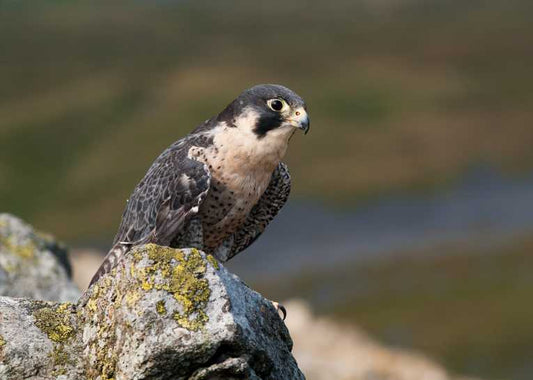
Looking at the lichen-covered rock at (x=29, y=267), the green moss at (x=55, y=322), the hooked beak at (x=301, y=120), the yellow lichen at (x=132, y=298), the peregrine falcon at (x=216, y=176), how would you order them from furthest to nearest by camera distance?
the lichen-covered rock at (x=29, y=267), the peregrine falcon at (x=216, y=176), the hooked beak at (x=301, y=120), the green moss at (x=55, y=322), the yellow lichen at (x=132, y=298)

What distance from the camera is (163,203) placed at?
25.2ft

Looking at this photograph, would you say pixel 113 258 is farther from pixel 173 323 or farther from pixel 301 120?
pixel 173 323

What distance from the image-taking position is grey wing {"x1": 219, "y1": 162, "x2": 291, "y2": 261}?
8383mm

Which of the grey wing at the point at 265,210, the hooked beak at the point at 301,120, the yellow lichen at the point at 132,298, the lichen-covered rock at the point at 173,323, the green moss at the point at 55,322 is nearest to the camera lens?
the lichen-covered rock at the point at 173,323

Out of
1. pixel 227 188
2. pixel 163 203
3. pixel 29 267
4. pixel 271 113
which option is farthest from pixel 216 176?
pixel 29 267

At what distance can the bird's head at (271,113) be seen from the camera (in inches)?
300

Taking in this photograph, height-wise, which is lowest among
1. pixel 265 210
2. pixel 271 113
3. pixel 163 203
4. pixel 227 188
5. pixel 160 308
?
pixel 160 308

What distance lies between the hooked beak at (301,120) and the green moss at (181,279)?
2534mm

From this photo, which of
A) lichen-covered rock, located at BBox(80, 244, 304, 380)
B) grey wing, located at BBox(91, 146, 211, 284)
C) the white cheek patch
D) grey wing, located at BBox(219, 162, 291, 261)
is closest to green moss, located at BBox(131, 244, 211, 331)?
lichen-covered rock, located at BBox(80, 244, 304, 380)

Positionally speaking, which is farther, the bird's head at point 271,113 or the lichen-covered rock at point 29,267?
the lichen-covered rock at point 29,267

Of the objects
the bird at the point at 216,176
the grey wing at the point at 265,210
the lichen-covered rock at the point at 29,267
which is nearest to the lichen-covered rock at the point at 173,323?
the bird at the point at 216,176

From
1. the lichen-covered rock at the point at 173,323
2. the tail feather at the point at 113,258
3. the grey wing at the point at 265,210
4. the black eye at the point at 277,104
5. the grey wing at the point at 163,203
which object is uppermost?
the black eye at the point at 277,104

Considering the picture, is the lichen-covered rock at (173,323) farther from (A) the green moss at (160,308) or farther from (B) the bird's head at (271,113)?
(B) the bird's head at (271,113)

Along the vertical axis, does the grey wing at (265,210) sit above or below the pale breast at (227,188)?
above
